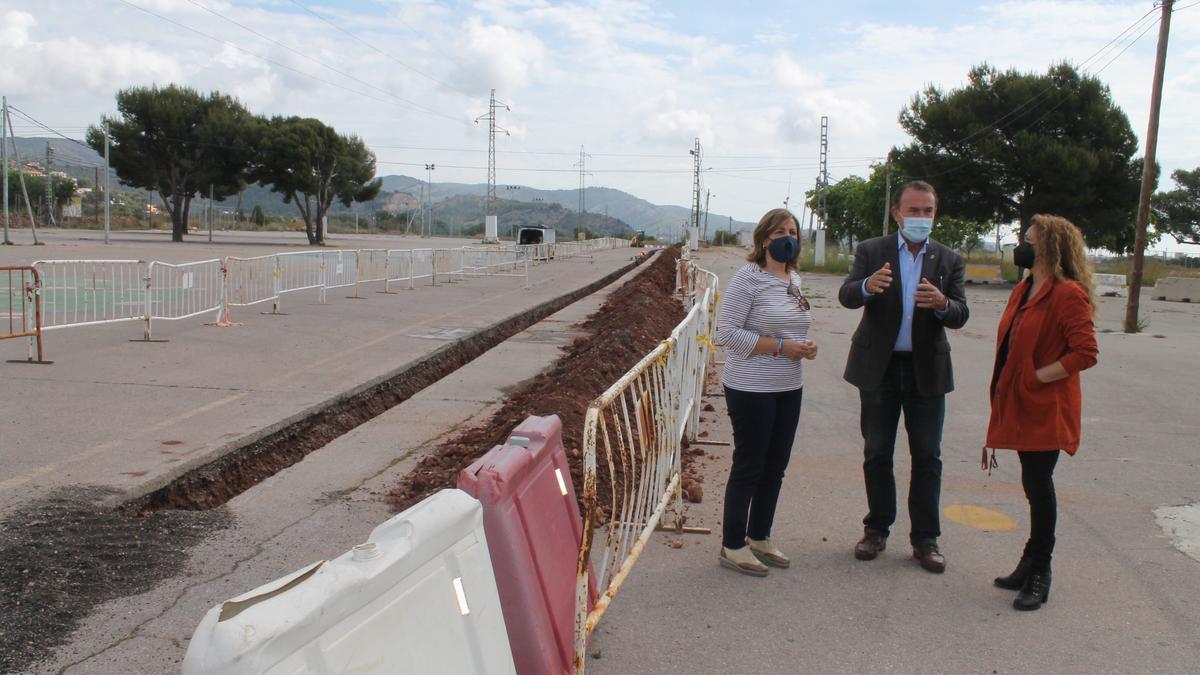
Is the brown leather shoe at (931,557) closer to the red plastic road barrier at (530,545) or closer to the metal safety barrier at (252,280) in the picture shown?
the red plastic road barrier at (530,545)

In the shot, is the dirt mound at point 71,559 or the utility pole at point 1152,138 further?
the utility pole at point 1152,138

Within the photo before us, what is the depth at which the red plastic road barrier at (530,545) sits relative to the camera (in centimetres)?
300

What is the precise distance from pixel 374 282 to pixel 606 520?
790 inches

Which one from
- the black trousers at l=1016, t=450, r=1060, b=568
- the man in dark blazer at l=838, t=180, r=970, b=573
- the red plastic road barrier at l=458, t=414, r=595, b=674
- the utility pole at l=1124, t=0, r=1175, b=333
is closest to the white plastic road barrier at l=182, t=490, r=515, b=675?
the red plastic road barrier at l=458, t=414, r=595, b=674

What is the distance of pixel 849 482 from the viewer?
21.3 feet

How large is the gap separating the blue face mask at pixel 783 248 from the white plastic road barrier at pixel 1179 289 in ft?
114

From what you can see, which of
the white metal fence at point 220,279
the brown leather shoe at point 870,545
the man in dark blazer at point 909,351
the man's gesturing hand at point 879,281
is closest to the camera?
the man's gesturing hand at point 879,281

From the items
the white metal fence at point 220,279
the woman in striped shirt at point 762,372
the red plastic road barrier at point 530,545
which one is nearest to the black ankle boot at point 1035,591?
the woman in striped shirt at point 762,372

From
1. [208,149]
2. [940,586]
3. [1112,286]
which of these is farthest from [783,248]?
[208,149]

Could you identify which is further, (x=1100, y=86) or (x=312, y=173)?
(x=312, y=173)

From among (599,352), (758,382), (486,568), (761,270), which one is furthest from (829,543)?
(599,352)

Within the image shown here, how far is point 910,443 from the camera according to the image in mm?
4805

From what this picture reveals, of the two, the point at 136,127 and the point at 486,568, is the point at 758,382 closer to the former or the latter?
the point at 486,568

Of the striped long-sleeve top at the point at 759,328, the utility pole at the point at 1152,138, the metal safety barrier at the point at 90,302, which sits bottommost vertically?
the metal safety barrier at the point at 90,302
